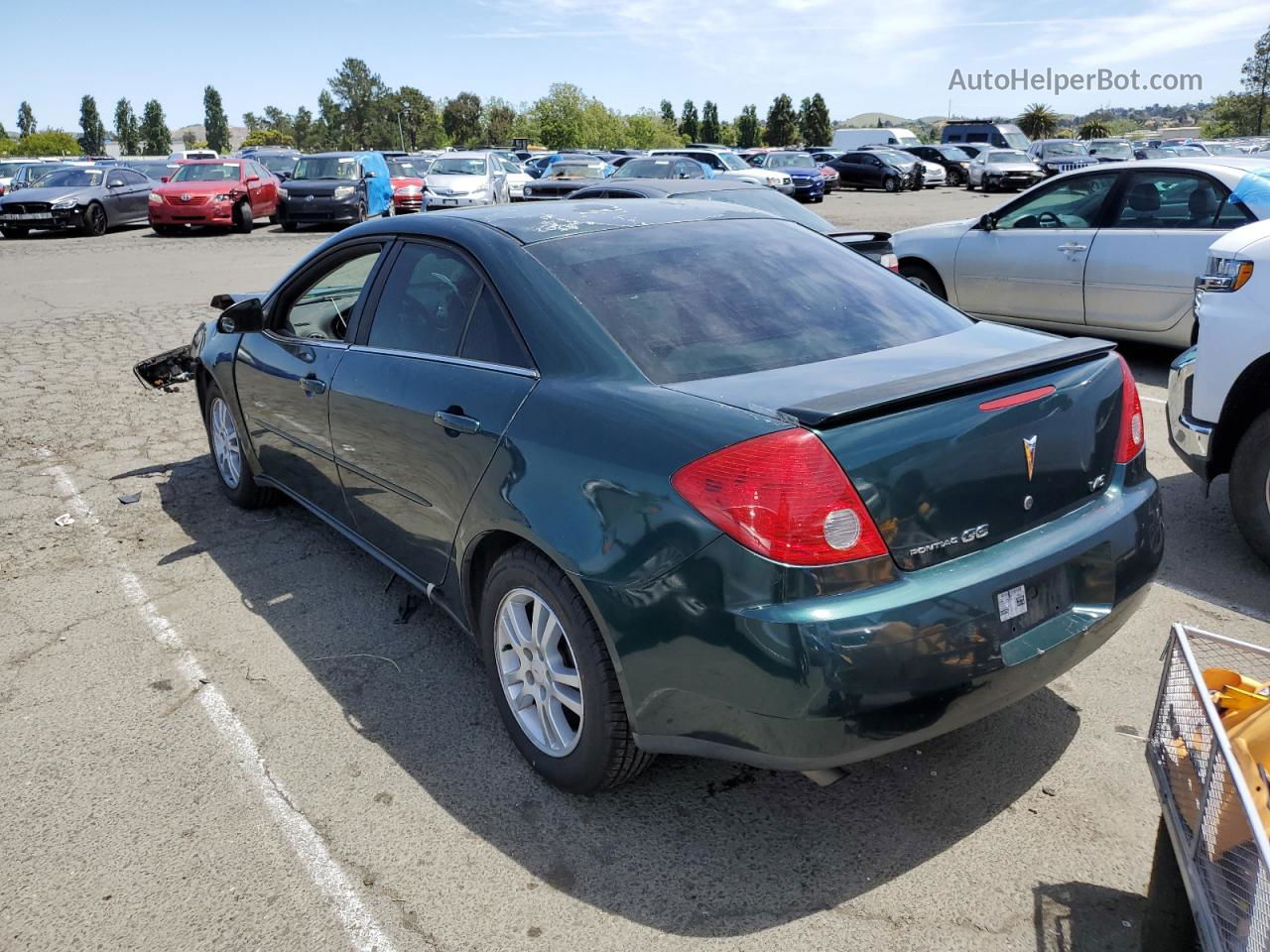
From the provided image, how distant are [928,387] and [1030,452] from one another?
0.36 meters

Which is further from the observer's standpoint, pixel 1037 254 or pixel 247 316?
pixel 1037 254

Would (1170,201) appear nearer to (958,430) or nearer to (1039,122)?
(958,430)

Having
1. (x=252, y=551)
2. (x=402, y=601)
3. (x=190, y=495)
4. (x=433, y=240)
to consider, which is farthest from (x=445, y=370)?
(x=190, y=495)

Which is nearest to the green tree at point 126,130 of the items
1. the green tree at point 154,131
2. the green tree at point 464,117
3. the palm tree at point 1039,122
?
the green tree at point 154,131

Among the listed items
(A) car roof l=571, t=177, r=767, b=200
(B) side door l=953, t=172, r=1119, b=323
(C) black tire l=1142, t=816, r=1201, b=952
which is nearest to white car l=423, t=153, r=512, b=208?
(A) car roof l=571, t=177, r=767, b=200

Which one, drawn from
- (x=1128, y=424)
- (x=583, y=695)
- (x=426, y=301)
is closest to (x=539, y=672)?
(x=583, y=695)

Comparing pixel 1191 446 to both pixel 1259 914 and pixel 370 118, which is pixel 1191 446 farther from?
pixel 370 118

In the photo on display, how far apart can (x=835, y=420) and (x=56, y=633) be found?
349cm

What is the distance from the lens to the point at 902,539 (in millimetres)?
2486

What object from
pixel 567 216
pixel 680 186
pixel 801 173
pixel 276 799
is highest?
pixel 801 173

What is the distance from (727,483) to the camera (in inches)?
96.1

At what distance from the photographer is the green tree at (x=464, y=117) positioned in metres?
106

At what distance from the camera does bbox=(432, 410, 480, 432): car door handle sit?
3.19 metres

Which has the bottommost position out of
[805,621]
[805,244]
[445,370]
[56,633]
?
[56,633]
